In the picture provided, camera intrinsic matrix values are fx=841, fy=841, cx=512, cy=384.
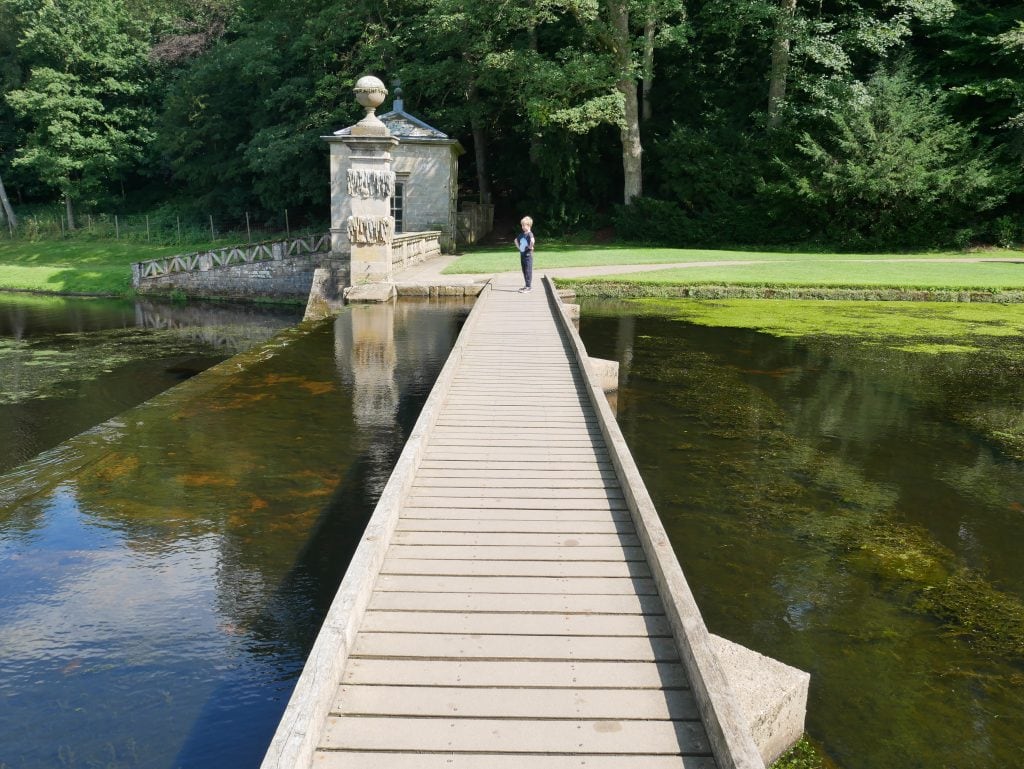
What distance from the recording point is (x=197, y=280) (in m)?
30.4

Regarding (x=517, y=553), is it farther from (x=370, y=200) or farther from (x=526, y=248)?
(x=370, y=200)

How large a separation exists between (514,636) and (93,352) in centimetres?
1695

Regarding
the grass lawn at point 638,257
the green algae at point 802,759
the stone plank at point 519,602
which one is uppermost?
the grass lawn at point 638,257

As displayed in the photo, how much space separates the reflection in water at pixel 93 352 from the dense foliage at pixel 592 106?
12.4 metres

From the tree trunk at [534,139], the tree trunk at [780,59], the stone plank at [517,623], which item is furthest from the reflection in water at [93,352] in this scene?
the tree trunk at [780,59]

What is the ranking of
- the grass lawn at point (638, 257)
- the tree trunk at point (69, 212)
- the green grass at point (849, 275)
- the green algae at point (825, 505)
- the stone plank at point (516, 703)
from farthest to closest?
the tree trunk at point (69, 212) → the grass lawn at point (638, 257) → the green grass at point (849, 275) → the green algae at point (825, 505) → the stone plank at point (516, 703)

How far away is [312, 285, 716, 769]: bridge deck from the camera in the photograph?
3.29 metres

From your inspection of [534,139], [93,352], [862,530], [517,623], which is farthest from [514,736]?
[534,139]

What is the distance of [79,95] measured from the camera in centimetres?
4284

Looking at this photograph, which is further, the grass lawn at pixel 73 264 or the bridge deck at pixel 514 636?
the grass lawn at pixel 73 264

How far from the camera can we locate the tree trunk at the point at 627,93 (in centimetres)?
3039

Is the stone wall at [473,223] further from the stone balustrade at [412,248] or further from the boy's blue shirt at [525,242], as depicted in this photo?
the boy's blue shirt at [525,242]

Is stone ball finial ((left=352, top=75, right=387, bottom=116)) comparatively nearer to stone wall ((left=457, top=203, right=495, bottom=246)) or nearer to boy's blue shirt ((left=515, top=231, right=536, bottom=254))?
boy's blue shirt ((left=515, top=231, right=536, bottom=254))

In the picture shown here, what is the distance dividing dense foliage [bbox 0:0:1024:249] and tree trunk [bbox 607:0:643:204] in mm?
84
